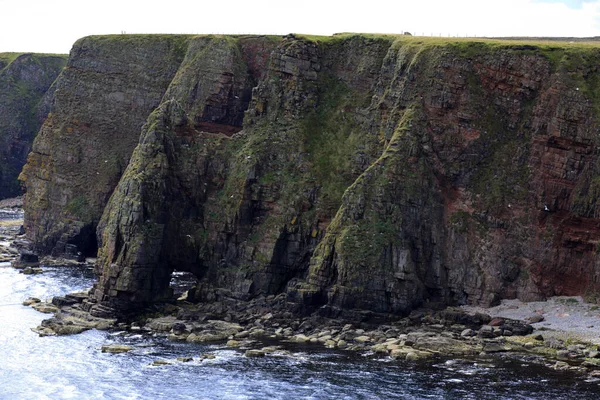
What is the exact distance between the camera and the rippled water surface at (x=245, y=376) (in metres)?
77.4

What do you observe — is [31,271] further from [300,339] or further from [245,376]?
[245,376]

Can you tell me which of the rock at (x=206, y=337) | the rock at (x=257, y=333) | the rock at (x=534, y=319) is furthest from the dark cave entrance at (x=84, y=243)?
the rock at (x=534, y=319)

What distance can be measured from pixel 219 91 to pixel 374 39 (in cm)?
2742

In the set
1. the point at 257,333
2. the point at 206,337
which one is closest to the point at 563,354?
the point at 257,333

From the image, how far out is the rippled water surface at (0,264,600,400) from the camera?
254 feet

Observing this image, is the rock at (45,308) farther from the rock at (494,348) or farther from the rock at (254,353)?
the rock at (494,348)

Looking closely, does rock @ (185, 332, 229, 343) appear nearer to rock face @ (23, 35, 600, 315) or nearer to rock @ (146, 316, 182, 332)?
rock @ (146, 316, 182, 332)

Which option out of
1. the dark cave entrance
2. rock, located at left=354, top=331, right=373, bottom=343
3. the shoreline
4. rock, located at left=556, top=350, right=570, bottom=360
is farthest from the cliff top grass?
the dark cave entrance

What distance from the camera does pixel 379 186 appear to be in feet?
352

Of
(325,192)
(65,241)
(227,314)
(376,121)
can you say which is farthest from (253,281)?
(65,241)

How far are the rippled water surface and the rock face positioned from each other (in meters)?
15.3

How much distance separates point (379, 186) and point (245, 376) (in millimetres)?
33961

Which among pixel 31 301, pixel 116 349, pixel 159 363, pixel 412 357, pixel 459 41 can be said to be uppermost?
pixel 459 41

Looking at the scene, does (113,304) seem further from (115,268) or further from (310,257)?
(310,257)
